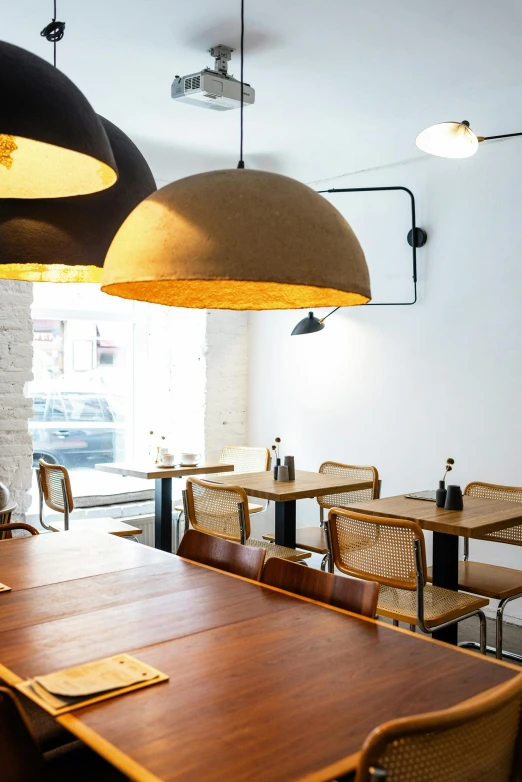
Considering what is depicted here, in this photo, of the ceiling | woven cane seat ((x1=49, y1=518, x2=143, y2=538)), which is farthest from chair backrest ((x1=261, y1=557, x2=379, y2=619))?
the ceiling

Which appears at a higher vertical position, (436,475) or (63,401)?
(63,401)

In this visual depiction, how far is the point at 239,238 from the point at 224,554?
141cm

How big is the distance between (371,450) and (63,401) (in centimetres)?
215

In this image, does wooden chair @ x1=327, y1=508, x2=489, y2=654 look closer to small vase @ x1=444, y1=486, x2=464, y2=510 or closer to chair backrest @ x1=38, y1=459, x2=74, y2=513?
small vase @ x1=444, y1=486, x2=464, y2=510

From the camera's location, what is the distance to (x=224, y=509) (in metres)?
3.84

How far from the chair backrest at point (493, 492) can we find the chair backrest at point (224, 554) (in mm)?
1848

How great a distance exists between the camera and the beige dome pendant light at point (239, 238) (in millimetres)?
1404

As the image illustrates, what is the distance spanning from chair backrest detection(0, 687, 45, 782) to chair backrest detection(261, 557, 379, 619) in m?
0.91

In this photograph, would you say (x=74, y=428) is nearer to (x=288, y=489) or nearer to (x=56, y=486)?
(x=56, y=486)

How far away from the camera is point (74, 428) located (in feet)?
18.2

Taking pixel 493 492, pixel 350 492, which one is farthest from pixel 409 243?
pixel 493 492

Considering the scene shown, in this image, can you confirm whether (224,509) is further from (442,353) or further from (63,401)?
(63,401)

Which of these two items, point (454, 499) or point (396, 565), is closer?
point (396, 565)

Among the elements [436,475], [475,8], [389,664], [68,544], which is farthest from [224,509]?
[475,8]
